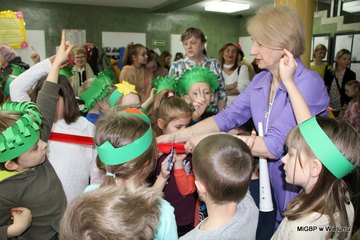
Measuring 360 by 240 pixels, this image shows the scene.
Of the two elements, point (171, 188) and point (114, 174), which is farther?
point (171, 188)

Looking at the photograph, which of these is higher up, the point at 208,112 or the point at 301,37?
the point at 301,37

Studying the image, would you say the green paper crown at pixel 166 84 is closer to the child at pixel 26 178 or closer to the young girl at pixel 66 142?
the young girl at pixel 66 142

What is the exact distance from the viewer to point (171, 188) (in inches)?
73.5

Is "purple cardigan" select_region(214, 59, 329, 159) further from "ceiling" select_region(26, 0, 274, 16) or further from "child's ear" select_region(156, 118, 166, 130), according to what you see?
"ceiling" select_region(26, 0, 274, 16)

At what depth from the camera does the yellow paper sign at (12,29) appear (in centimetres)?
284

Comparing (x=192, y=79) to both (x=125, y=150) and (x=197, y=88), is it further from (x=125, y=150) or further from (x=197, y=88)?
(x=125, y=150)

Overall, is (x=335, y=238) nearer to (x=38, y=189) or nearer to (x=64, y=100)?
(x=38, y=189)

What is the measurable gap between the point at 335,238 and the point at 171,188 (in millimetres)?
945

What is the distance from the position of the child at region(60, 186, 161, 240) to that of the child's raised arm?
34.4 inches

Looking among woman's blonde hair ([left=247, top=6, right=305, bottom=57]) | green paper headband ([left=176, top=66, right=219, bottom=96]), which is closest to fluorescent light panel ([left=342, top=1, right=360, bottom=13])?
green paper headband ([left=176, top=66, right=219, bottom=96])

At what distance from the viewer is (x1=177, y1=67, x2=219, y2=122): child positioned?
2.62 m

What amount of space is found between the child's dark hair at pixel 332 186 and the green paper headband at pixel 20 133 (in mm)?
1201

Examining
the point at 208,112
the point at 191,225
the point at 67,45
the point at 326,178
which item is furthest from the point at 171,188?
the point at 208,112

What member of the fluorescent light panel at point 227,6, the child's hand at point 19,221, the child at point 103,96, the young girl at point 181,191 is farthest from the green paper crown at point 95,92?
the fluorescent light panel at point 227,6
